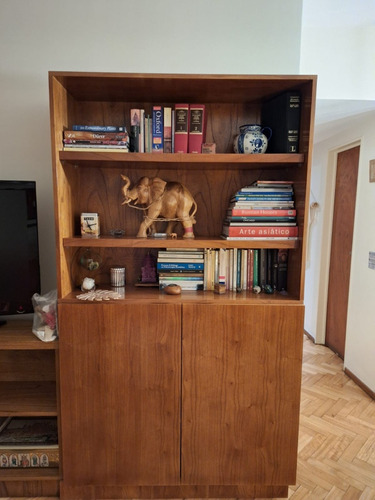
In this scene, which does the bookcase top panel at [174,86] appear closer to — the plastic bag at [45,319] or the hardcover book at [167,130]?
the hardcover book at [167,130]

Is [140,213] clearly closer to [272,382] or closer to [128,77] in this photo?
[128,77]

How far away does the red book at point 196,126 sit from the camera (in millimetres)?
1411

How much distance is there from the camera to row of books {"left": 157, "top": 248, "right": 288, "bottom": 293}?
5.05ft

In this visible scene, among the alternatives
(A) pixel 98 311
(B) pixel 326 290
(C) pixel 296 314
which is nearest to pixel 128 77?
(A) pixel 98 311

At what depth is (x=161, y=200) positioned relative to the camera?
4.91 feet

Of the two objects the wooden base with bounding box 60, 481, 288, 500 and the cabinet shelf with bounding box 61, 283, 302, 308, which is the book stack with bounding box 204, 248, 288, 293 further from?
the wooden base with bounding box 60, 481, 288, 500

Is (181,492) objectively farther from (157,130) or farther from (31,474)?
(157,130)

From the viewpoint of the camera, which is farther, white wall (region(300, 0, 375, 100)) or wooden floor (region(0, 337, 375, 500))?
white wall (region(300, 0, 375, 100))

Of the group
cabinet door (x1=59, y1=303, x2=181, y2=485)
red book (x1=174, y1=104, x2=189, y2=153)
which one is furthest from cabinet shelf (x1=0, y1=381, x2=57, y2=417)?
red book (x1=174, y1=104, x2=189, y2=153)

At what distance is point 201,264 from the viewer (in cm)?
154

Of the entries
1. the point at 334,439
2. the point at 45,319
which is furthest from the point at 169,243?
the point at 334,439

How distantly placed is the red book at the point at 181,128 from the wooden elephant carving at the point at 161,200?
182 mm

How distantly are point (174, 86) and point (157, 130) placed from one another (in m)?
0.20

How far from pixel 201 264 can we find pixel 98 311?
539 millimetres
